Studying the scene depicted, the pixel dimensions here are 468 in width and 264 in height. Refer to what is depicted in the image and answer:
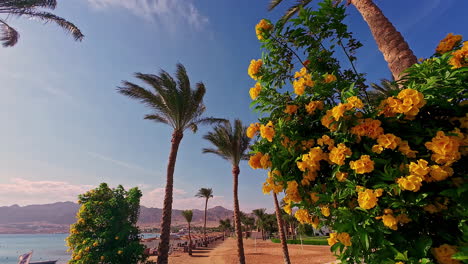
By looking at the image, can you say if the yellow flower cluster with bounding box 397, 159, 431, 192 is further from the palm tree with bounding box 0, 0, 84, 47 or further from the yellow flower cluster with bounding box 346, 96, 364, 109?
the palm tree with bounding box 0, 0, 84, 47

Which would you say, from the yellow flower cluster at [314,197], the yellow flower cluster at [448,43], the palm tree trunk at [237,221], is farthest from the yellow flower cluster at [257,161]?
the palm tree trunk at [237,221]

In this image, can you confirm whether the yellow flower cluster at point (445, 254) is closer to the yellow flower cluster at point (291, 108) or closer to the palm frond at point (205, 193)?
the yellow flower cluster at point (291, 108)

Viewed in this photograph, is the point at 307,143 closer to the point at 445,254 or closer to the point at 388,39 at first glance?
the point at 445,254

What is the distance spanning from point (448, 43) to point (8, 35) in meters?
14.6

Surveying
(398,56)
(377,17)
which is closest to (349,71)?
(398,56)

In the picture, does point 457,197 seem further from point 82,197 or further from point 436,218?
point 82,197

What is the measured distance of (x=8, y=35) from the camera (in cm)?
974

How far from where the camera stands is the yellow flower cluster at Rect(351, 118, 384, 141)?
1705 mm

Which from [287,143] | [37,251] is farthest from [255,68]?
[37,251]

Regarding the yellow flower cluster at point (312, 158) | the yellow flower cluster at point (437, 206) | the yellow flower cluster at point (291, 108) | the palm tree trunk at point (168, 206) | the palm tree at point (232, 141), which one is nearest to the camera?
the yellow flower cluster at point (437, 206)

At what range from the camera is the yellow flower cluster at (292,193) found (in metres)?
2.11

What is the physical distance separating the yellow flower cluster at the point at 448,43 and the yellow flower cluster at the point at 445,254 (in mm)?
1821

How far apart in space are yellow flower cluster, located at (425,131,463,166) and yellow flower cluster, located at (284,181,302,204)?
104cm

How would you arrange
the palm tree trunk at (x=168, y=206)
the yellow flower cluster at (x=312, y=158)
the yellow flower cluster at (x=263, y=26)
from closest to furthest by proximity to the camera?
the yellow flower cluster at (x=312, y=158)
the yellow flower cluster at (x=263, y=26)
the palm tree trunk at (x=168, y=206)
